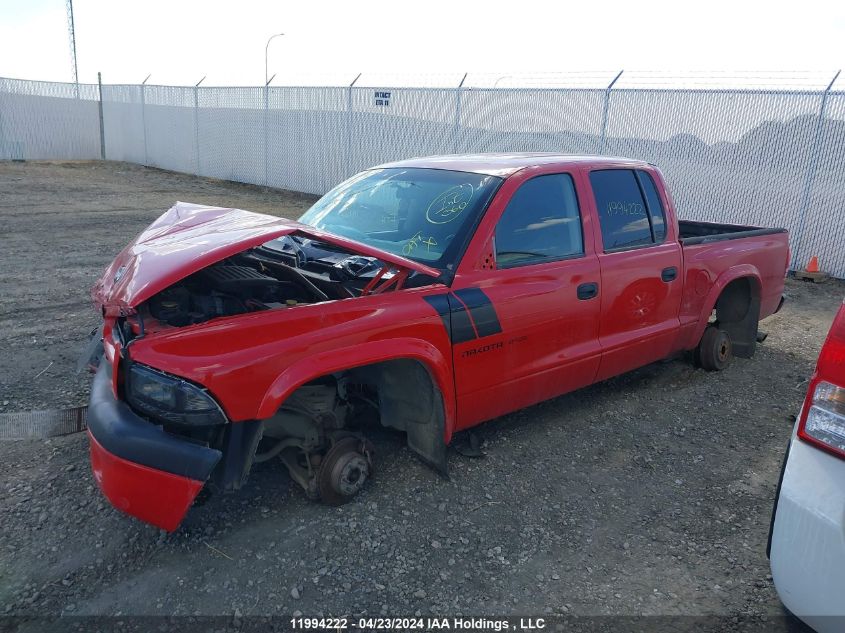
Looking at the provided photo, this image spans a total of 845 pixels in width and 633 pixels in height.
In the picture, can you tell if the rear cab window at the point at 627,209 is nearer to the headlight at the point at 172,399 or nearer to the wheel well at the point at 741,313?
the wheel well at the point at 741,313

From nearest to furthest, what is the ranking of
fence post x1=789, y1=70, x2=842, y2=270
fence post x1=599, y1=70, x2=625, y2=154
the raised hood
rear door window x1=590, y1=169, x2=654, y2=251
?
the raised hood
rear door window x1=590, y1=169, x2=654, y2=251
fence post x1=789, y1=70, x2=842, y2=270
fence post x1=599, y1=70, x2=625, y2=154

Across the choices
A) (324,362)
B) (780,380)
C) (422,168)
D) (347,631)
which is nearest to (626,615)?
(347,631)

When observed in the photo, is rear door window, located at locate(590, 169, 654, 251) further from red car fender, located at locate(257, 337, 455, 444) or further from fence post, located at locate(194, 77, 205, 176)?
fence post, located at locate(194, 77, 205, 176)

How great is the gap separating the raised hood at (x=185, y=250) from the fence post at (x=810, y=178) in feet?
30.1

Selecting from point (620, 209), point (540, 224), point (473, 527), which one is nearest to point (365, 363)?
point (473, 527)

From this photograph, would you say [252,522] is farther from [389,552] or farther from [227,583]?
[389,552]

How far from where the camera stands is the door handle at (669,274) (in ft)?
15.7

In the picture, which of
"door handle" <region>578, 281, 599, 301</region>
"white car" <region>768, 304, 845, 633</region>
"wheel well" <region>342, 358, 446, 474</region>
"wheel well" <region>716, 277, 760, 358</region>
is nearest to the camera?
"white car" <region>768, 304, 845, 633</region>

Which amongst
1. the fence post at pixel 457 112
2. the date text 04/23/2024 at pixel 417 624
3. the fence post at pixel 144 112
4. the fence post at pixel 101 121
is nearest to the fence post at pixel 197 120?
the fence post at pixel 144 112

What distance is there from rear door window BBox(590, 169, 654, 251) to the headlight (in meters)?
2.80

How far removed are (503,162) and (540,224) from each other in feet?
1.73

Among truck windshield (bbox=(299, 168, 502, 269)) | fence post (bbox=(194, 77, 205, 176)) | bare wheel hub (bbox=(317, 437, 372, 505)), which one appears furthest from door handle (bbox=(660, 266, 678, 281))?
fence post (bbox=(194, 77, 205, 176))

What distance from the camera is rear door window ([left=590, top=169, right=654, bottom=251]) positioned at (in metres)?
4.52

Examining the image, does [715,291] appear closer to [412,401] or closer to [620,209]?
[620,209]
